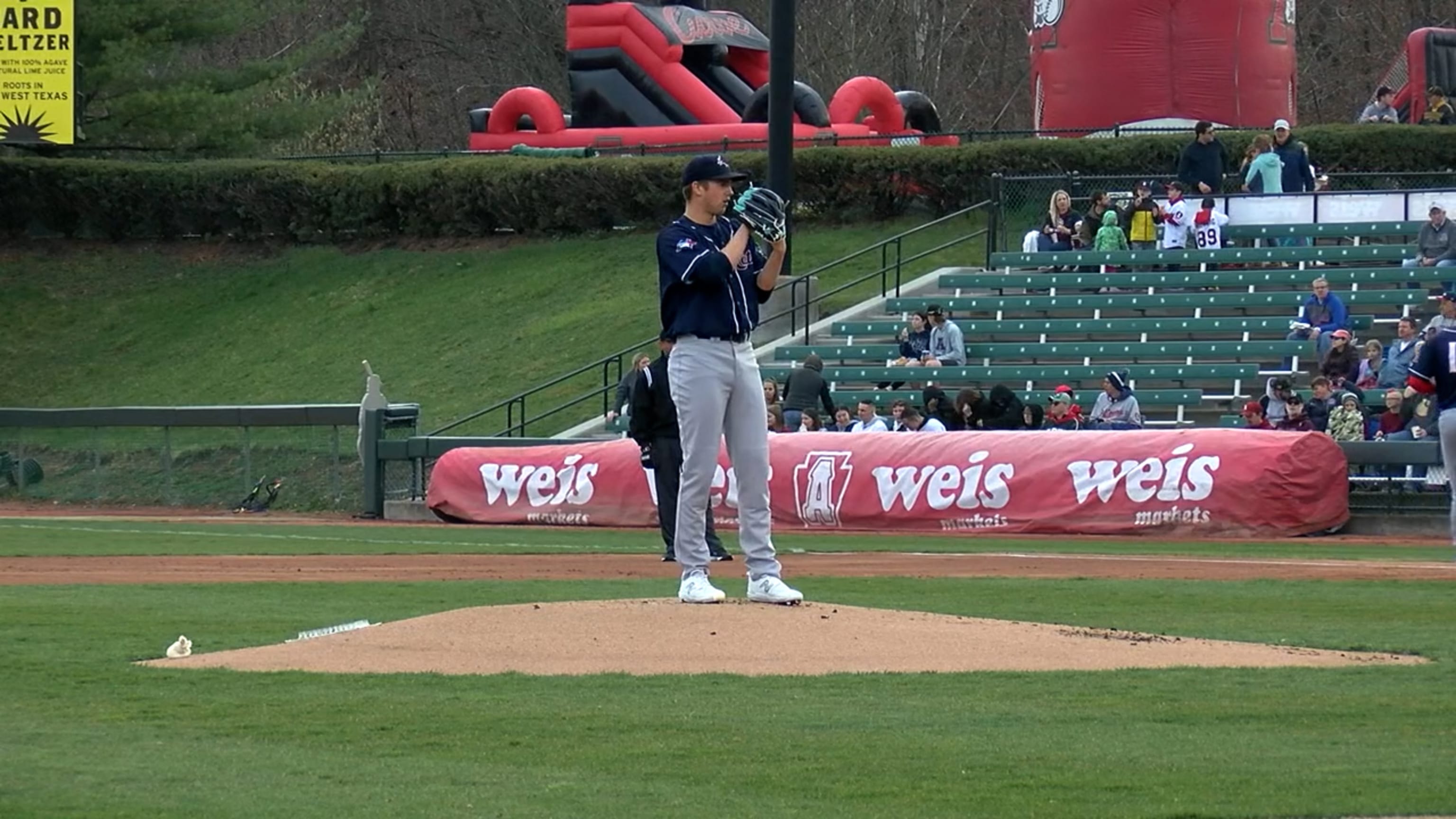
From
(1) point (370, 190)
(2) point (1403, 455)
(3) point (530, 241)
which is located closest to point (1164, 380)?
(2) point (1403, 455)

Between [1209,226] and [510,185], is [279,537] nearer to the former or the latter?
[1209,226]

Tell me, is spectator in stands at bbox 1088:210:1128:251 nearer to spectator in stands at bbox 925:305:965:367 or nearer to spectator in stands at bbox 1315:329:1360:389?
spectator in stands at bbox 925:305:965:367

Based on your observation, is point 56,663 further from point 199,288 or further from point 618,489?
point 199,288

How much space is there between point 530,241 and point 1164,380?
667 inches

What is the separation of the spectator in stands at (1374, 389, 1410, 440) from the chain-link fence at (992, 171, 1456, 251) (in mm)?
7042

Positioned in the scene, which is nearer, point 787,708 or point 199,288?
point 787,708

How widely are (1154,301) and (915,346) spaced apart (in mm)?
2949

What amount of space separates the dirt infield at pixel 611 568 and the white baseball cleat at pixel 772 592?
4008 millimetres

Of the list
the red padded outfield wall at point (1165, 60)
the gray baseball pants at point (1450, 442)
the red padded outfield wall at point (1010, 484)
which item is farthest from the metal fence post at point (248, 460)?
the gray baseball pants at point (1450, 442)

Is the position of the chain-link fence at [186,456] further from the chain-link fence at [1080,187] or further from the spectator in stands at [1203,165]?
the spectator in stands at [1203,165]

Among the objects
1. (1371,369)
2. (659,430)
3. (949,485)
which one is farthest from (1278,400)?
(659,430)

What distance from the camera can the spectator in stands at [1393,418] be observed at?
835 inches

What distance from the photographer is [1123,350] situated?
25.8m

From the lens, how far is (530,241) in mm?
39562
